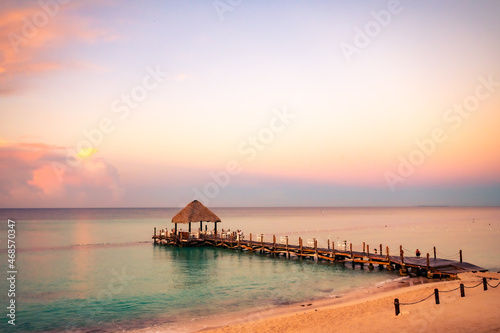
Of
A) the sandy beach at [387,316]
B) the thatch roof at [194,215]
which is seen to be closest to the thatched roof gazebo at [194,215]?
the thatch roof at [194,215]

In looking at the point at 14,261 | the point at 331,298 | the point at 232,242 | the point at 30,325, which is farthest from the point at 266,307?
the point at 14,261

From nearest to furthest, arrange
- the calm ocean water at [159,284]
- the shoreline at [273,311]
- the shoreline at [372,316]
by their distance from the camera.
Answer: the shoreline at [372,316], the shoreline at [273,311], the calm ocean water at [159,284]

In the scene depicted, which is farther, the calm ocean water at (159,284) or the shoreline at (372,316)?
the calm ocean water at (159,284)

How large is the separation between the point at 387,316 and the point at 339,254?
1816 cm

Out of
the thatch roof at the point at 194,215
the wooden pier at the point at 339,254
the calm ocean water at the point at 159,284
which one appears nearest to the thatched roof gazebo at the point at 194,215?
the thatch roof at the point at 194,215

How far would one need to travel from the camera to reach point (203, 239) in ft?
148

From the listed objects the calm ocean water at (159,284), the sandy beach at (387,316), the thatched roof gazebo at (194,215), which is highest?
the thatched roof gazebo at (194,215)

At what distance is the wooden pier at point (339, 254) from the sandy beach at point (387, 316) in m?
5.28

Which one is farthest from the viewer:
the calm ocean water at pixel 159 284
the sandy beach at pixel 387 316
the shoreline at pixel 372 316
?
the calm ocean water at pixel 159 284

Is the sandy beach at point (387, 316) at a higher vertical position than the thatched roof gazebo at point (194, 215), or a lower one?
lower

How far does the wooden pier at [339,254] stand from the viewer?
2559 cm

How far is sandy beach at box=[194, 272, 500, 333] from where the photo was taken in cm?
1319

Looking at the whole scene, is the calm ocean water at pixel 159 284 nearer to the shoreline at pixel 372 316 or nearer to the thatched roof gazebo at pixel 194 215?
the shoreline at pixel 372 316

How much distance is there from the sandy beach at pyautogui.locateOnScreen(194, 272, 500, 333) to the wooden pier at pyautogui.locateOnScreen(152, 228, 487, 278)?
5284 millimetres
